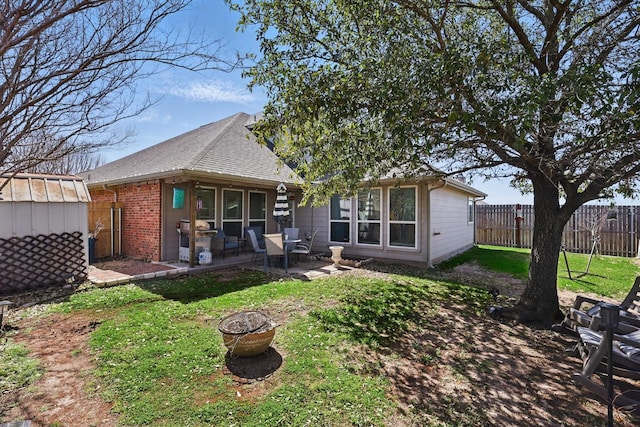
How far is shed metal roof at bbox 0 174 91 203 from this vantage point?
6.29 metres

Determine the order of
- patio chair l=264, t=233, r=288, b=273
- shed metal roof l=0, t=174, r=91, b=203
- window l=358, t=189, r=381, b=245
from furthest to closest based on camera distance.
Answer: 1. window l=358, t=189, r=381, b=245
2. patio chair l=264, t=233, r=288, b=273
3. shed metal roof l=0, t=174, r=91, b=203

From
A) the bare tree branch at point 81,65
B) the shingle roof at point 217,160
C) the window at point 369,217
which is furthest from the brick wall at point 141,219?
the bare tree branch at point 81,65

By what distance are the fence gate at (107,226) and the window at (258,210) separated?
422 cm

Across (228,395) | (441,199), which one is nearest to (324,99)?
(228,395)

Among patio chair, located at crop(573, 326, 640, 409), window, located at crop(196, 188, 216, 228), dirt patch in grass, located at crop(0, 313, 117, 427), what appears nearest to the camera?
dirt patch in grass, located at crop(0, 313, 117, 427)

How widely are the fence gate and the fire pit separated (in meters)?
8.37

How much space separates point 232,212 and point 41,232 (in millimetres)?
4970

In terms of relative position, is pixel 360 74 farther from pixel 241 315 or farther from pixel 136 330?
pixel 136 330

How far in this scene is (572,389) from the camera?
3.07 meters

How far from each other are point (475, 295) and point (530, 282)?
5.02 ft

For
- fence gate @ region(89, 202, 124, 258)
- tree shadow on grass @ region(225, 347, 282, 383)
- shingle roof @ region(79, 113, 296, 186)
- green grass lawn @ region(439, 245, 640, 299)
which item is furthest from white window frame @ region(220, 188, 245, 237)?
tree shadow on grass @ region(225, 347, 282, 383)

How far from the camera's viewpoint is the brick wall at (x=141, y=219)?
A: 888 centimetres

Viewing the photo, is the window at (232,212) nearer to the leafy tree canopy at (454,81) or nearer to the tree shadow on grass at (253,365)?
the leafy tree canopy at (454,81)

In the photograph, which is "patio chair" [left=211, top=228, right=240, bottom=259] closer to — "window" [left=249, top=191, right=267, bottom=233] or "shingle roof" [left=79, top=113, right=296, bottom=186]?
"window" [left=249, top=191, right=267, bottom=233]
